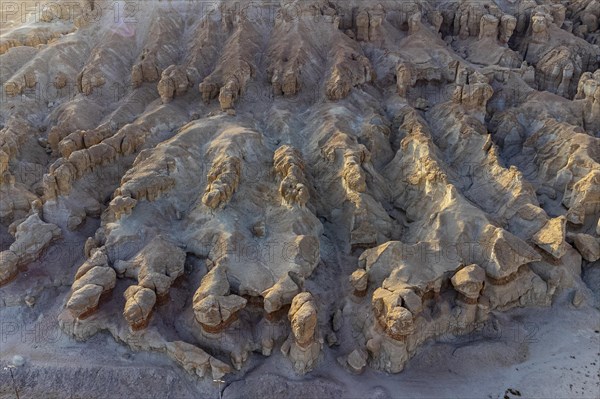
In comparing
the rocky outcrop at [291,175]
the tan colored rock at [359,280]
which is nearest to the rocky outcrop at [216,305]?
the tan colored rock at [359,280]

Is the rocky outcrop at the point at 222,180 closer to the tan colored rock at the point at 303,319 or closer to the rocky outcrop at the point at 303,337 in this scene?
the rocky outcrop at the point at 303,337

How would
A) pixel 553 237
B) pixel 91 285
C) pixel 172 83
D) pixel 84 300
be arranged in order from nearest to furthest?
pixel 84 300
pixel 91 285
pixel 553 237
pixel 172 83


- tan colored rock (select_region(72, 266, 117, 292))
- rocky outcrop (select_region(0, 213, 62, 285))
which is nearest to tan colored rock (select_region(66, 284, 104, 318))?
tan colored rock (select_region(72, 266, 117, 292))

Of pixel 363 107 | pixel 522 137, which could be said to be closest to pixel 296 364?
pixel 363 107

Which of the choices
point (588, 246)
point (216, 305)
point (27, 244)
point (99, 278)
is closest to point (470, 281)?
point (588, 246)

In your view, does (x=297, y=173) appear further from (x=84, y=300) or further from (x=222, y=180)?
(x=84, y=300)

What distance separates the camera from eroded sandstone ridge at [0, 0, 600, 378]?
22094 mm

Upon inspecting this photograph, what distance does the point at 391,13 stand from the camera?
43.4m

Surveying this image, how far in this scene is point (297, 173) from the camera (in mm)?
26922

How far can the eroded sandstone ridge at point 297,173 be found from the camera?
22094mm

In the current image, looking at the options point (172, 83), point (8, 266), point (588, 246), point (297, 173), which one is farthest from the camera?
point (172, 83)

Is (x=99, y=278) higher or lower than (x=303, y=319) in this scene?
higher

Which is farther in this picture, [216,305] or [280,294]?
[280,294]

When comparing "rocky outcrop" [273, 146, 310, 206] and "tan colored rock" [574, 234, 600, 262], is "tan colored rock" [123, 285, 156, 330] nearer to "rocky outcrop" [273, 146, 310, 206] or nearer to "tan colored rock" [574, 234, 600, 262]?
"rocky outcrop" [273, 146, 310, 206]
